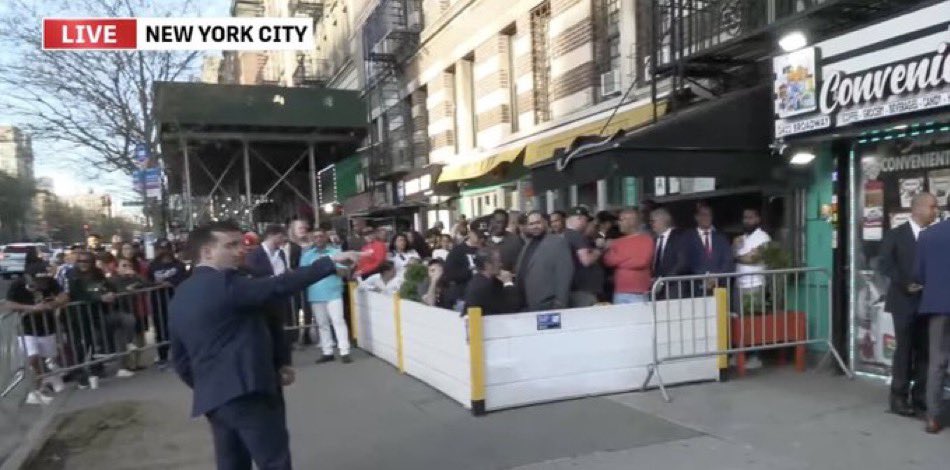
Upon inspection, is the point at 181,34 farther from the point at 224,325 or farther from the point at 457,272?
the point at 224,325

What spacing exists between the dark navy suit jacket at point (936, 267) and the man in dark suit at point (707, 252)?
2.23 m

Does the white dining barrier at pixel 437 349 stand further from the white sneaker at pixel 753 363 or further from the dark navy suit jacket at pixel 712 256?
the white sneaker at pixel 753 363

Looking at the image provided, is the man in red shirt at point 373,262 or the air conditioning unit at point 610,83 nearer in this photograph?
the man in red shirt at point 373,262

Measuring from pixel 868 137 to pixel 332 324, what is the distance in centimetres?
639

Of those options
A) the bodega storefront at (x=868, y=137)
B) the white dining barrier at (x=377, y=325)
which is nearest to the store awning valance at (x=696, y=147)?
the bodega storefront at (x=868, y=137)

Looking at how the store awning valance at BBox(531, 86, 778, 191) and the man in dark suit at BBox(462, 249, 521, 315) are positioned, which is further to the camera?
the store awning valance at BBox(531, 86, 778, 191)

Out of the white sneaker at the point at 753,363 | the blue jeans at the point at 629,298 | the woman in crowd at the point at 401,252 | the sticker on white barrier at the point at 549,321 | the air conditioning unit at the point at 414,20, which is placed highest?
the air conditioning unit at the point at 414,20

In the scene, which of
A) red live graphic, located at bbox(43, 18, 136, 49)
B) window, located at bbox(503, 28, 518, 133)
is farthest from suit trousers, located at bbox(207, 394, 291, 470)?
window, located at bbox(503, 28, 518, 133)

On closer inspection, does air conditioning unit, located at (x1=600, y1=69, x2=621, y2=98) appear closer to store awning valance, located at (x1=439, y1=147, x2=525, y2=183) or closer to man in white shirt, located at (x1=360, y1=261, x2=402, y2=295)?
store awning valance, located at (x1=439, y1=147, x2=525, y2=183)

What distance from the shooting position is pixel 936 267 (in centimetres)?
504

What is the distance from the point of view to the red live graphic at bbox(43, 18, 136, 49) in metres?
12.4

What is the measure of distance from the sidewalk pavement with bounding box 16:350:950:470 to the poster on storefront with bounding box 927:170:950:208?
1744mm

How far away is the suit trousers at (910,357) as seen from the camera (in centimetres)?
553

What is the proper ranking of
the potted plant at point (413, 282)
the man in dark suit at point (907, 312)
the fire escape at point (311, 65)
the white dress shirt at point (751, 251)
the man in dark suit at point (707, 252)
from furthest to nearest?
1. the fire escape at point (311, 65)
2. the potted plant at point (413, 282)
3. the man in dark suit at point (707, 252)
4. the white dress shirt at point (751, 251)
5. the man in dark suit at point (907, 312)
